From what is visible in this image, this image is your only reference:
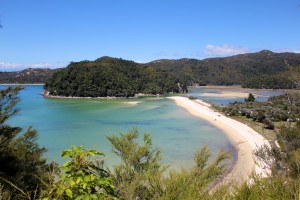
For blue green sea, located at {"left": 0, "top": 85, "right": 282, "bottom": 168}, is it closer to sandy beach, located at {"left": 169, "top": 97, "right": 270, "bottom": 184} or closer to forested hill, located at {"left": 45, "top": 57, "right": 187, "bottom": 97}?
sandy beach, located at {"left": 169, "top": 97, "right": 270, "bottom": 184}

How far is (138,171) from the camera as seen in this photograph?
10.6 m

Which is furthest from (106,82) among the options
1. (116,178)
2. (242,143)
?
(116,178)

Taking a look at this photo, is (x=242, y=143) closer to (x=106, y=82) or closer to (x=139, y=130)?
(x=139, y=130)

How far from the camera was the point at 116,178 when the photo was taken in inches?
405

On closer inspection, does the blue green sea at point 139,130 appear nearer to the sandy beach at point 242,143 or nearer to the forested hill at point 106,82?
the sandy beach at point 242,143

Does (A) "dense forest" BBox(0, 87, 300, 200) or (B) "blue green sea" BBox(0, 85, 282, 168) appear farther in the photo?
(B) "blue green sea" BBox(0, 85, 282, 168)

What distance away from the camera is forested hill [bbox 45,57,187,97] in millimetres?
104562

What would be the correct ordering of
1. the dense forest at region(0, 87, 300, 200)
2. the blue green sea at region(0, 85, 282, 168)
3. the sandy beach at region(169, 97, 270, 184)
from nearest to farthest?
the dense forest at region(0, 87, 300, 200)
the sandy beach at region(169, 97, 270, 184)
the blue green sea at region(0, 85, 282, 168)

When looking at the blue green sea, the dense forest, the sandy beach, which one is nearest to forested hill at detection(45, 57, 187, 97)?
the blue green sea

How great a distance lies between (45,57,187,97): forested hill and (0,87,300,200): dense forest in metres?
90.8

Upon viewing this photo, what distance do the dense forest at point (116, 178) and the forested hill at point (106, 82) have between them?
90803mm

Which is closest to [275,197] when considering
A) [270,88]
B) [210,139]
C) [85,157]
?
[85,157]

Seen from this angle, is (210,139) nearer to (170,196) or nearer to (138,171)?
(138,171)

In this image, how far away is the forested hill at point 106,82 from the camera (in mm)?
104562
